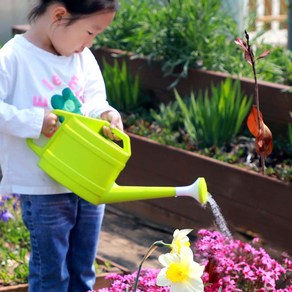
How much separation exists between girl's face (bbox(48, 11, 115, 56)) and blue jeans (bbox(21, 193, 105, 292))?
1.72 feet

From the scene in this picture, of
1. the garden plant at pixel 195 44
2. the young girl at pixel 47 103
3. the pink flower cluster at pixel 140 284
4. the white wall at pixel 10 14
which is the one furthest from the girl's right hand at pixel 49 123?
the white wall at pixel 10 14

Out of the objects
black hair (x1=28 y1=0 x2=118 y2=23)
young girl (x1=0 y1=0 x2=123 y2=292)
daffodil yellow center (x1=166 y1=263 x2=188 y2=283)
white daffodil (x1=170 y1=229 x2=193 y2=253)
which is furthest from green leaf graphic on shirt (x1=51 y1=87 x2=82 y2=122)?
daffodil yellow center (x1=166 y1=263 x2=188 y2=283)

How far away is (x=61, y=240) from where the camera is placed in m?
3.40

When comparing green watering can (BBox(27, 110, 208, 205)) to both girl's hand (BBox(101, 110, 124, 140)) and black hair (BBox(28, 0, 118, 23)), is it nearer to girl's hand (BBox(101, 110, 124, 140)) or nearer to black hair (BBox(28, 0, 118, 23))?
girl's hand (BBox(101, 110, 124, 140))

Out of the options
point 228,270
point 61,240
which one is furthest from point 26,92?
point 228,270

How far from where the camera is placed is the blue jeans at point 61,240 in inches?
131

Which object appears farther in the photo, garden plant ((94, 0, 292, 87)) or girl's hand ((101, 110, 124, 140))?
garden plant ((94, 0, 292, 87))

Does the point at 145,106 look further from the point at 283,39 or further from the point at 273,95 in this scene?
the point at 283,39

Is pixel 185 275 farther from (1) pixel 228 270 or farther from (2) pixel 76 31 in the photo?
(2) pixel 76 31

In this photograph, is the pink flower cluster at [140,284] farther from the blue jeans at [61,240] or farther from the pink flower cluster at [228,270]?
the blue jeans at [61,240]

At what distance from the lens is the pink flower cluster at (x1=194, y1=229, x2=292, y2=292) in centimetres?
273

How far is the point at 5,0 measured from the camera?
772 centimetres

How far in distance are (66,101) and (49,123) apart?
0.49 feet

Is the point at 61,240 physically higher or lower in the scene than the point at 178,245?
lower
